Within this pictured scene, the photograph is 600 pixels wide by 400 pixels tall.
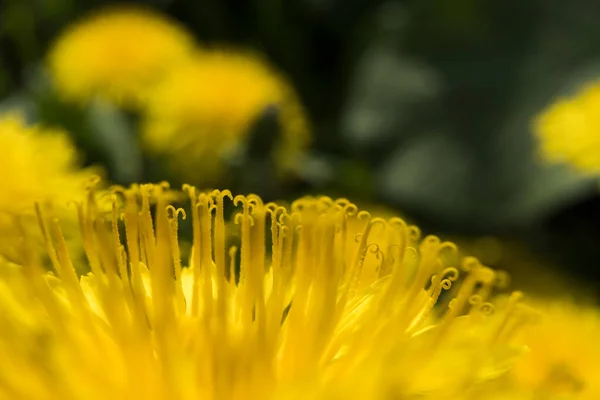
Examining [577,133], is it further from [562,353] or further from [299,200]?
[299,200]

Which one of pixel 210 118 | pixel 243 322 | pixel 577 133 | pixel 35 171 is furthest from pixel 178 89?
pixel 243 322

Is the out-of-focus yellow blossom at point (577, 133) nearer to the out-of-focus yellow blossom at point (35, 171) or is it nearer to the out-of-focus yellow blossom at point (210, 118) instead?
the out-of-focus yellow blossom at point (210, 118)

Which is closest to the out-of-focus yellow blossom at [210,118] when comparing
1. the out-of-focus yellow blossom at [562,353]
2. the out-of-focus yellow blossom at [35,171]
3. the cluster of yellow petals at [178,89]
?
the cluster of yellow petals at [178,89]

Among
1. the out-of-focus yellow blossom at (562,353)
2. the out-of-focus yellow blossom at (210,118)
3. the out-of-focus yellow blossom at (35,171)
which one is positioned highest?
the out-of-focus yellow blossom at (210,118)

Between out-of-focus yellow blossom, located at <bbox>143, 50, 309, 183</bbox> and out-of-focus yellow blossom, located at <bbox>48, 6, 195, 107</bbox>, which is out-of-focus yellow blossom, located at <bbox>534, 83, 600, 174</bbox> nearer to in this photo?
out-of-focus yellow blossom, located at <bbox>143, 50, 309, 183</bbox>

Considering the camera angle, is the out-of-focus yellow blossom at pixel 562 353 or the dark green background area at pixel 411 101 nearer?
the out-of-focus yellow blossom at pixel 562 353

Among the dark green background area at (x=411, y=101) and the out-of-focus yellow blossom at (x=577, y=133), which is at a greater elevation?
the dark green background area at (x=411, y=101)

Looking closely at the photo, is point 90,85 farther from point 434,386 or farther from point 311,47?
point 434,386

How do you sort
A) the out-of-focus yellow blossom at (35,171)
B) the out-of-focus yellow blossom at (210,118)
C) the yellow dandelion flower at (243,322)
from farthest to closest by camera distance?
the out-of-focus yellow blossom at (210,118) < the out-of-focus yellow blossom at (35,171) < the yellow dandelion flower at (243,322)

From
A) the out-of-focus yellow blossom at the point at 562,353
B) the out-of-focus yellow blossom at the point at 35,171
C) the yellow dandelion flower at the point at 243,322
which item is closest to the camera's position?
the yellow dandelion flower at the point at 243,322
